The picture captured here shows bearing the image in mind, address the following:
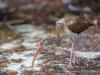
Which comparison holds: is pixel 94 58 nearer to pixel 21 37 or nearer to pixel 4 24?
pixel 21 37

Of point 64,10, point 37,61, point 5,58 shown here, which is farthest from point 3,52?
point 64,10

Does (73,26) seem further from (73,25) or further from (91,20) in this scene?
(91,20)

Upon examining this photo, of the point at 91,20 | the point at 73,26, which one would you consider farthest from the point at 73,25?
the point at 91,20

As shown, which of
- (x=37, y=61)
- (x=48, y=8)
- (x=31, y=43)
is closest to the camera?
(x=37, y=61)

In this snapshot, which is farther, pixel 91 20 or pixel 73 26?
pixel 91 20

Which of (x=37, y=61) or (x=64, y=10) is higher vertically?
(x=64, y=10)

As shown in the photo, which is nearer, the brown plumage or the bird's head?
the brown plumage

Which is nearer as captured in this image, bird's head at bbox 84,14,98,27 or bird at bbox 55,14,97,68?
bird at bbox 55,14,97,68

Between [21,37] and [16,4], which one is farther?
[16,4]

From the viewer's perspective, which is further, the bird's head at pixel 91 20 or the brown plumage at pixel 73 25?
the bird's head at pixel 91 20

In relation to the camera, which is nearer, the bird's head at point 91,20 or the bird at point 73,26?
the bird at point 73,26

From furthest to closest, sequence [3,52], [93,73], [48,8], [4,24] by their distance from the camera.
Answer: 1. [48,8]
2. [4,24]
3. [3,52]
4. [93,73]
